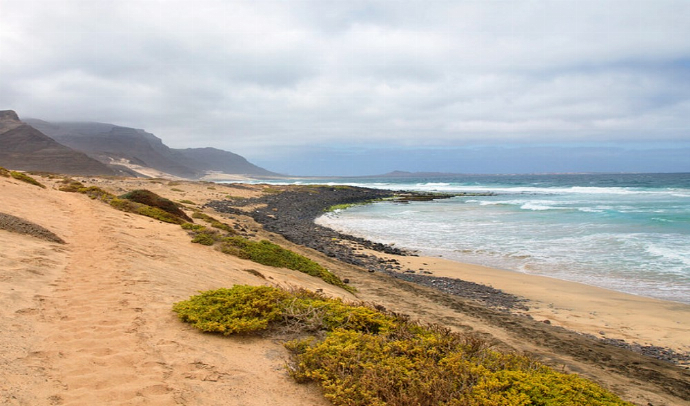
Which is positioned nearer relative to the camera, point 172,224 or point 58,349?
point 58,349

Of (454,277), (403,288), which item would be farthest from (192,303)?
(454,277)

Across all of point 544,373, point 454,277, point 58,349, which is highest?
point 58,349

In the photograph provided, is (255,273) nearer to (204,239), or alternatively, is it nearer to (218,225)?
(204,239)

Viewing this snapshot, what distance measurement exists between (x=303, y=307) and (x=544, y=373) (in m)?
3.11

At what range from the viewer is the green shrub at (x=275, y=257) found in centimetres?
1056

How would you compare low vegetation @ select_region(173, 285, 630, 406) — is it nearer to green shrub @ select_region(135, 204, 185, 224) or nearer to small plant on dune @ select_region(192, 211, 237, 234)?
green shrub @ select_region(135, 204, 185, 224)

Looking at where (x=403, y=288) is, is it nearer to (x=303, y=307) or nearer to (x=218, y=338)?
(x=303, y=307)

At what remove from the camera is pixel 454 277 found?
13.2 metres

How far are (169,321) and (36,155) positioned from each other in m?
96.0

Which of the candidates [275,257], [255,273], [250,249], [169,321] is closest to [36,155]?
[250,249]

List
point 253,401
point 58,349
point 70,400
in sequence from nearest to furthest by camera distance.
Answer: point 70,400 → point 253,401 → point 58,349

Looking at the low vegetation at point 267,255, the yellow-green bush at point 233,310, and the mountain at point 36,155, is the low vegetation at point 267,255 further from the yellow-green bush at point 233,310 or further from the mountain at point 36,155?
the mountain at point 36,155

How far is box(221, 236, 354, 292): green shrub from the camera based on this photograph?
10.6 meters

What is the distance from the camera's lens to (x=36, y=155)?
79.5 metres
